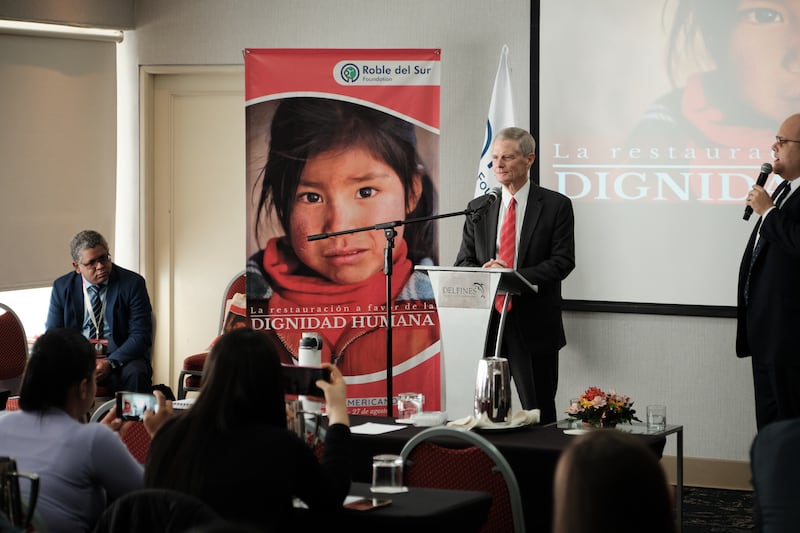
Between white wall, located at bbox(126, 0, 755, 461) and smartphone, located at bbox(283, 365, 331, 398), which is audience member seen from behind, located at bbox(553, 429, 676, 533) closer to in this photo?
smartphone, located at bbox(283, 365, 331, 398)

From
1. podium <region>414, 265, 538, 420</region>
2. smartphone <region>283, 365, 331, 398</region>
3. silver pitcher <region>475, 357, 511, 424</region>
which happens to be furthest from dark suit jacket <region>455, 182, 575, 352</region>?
smartphone <region>283, 365, 331, 398</region>

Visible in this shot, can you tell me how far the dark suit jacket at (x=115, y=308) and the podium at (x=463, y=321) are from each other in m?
1.90

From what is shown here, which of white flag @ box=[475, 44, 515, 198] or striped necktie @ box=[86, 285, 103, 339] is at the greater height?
white flag @ box=[475, 44, 515, 198]

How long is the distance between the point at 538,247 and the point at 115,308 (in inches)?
91.6

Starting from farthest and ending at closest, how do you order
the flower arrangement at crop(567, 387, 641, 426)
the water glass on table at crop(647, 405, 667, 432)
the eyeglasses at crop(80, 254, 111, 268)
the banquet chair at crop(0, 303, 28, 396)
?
the banquet chair at crop(0, 303, 28, 396), the eyeglasses at crop(80, 254, 111, 268), the water glass on table at crop(647, 405, 667, 432), the flower arrangement at crop(567, 387, 641, 426)

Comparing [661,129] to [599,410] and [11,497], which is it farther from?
[11,497]

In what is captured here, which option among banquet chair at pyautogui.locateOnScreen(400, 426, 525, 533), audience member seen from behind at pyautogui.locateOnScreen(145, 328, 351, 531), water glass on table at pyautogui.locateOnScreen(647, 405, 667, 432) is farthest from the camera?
water glass on table at pyautogui.locateOnScreen(647, 405, 667, 432)

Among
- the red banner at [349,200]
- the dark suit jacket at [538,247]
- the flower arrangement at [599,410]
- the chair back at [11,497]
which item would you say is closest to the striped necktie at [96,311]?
the red banner at [349,200]

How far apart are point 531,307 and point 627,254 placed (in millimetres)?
1141

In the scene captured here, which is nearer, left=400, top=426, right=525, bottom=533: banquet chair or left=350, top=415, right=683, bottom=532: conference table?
left=400, top=426, right=525, bottom=533: banquet chair

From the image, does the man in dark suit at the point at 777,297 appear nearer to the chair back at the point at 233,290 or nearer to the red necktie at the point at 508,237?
the red necktie at the point at 508,237

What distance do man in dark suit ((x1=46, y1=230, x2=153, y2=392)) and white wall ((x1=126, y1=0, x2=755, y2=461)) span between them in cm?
148

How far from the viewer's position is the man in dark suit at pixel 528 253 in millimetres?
5117

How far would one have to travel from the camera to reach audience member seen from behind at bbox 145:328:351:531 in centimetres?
250
